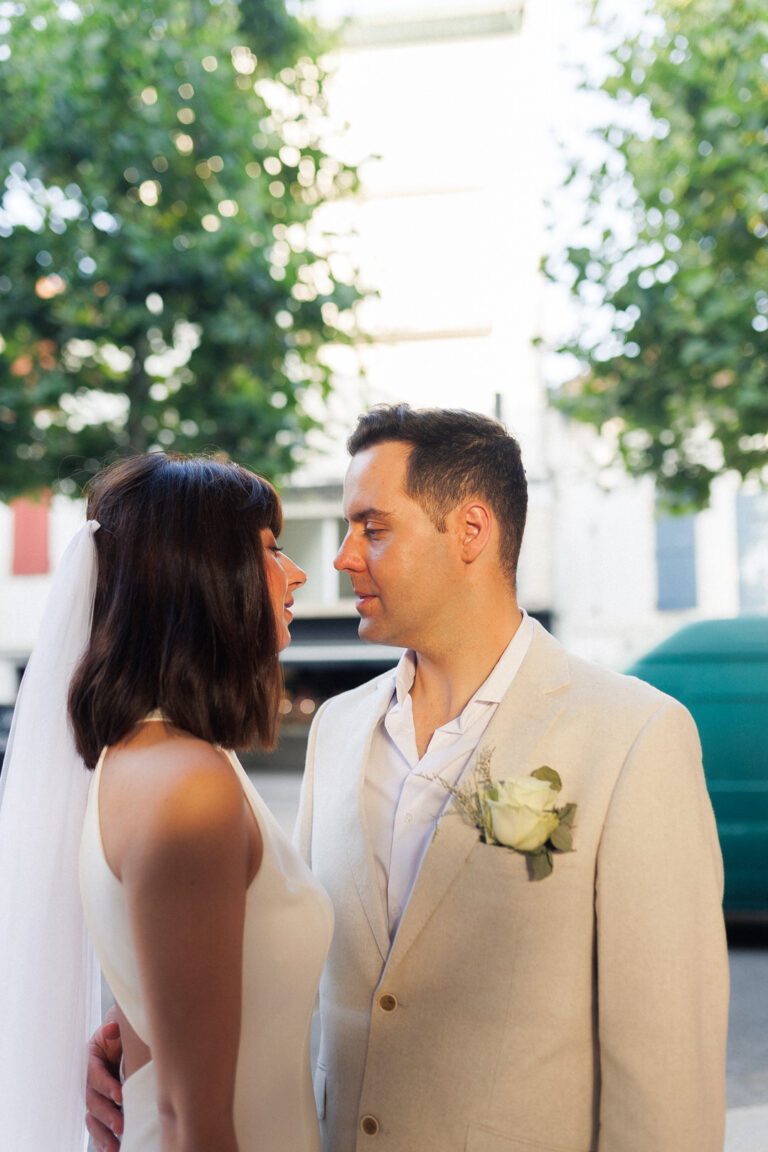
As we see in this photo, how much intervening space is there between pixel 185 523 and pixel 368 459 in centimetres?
62

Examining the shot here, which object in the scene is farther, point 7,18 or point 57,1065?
point 7,18

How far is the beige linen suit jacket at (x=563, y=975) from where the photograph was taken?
5.64 ft

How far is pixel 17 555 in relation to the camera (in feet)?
60.8

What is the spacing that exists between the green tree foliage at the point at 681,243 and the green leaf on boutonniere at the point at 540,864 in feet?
18.8

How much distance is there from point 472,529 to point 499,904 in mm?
673

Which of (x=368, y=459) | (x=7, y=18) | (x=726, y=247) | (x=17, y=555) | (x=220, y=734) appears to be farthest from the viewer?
A: (x=17, y=555)

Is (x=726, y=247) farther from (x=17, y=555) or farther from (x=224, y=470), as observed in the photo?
(x=17, y=555)

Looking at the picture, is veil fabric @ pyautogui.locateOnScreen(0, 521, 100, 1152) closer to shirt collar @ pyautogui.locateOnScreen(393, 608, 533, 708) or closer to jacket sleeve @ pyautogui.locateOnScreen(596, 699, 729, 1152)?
shirt collar @ pyautogui.locateOnScreen(393, 608, 533, 708)

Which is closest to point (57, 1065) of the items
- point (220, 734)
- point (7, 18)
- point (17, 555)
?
point (220, 734)

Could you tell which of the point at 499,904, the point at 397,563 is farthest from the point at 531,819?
the point at 397,563

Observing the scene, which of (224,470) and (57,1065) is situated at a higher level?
(224,470)

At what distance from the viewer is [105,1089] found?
183 centimetres

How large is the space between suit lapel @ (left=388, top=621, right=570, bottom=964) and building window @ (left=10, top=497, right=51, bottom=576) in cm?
1720

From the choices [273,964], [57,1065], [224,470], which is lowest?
[57,1065]
